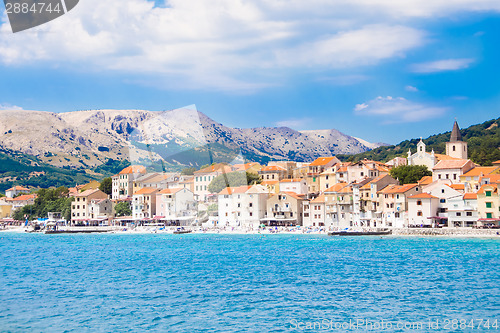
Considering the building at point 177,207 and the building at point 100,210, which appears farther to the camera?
the building at point 100,210

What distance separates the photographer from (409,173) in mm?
71688

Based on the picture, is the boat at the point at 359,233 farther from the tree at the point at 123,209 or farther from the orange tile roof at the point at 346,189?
the tree at the point at 123,209

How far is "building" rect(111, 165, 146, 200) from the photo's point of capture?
10300 cm

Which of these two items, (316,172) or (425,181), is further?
(316,172)

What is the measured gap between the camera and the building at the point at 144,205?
285 ft

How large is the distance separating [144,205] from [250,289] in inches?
2499

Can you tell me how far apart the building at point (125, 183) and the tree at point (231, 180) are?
71.6 ft

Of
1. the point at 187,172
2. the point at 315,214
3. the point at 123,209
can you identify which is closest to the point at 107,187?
the point at 187,172

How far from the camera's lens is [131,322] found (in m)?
19.6

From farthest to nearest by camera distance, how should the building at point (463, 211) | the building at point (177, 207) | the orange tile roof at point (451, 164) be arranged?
the building at point (177, 207), the orange tile roof at point (451, 164), the building at point (463, 211)

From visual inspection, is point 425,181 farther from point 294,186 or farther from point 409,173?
point 294,186

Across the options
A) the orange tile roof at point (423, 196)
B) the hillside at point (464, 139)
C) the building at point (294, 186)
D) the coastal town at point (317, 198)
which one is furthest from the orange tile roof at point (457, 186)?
the hillside at point (464, 139)

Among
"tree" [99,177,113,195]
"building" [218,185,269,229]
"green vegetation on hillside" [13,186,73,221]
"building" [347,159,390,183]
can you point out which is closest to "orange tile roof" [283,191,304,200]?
"building" [218,185,269,229]

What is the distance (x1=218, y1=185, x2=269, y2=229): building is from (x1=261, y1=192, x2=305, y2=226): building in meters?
1.36
